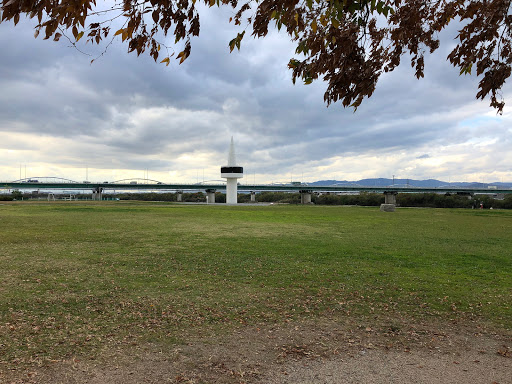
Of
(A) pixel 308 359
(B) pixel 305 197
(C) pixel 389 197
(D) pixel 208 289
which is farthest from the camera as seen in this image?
(B) pixel 305 197

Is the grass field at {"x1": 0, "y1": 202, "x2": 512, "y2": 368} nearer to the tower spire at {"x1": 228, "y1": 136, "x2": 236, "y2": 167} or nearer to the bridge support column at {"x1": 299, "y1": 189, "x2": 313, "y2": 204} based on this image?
the tower spire at {"x1": 228, "y1": 136, "x2": 236, "y2": 167}

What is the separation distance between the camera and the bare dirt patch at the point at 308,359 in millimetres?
4762

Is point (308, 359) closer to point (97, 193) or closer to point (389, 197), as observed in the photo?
point (389, 197)

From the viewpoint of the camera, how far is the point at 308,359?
534cm

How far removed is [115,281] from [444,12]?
955 centimetres

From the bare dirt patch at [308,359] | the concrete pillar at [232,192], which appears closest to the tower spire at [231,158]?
the concrete pillar at [232,192]

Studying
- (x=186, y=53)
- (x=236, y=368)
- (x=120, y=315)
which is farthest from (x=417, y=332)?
(x=186, y=53)

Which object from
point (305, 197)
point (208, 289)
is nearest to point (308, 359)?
point (208, 289)

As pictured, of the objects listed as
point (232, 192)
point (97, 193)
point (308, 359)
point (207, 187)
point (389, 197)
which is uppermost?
point (207, 187)

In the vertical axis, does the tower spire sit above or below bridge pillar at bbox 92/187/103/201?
above

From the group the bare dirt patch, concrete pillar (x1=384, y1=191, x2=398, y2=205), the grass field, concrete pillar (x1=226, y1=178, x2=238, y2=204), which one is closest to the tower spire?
concrete pillar (x1=226, y1=178, x2=238, y2=204)

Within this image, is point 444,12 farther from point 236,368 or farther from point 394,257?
point 394,257

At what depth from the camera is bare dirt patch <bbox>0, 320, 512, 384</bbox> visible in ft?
15.6

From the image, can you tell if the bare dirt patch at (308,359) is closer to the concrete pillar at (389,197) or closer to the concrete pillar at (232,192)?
the concrete pillar at (232,192)
